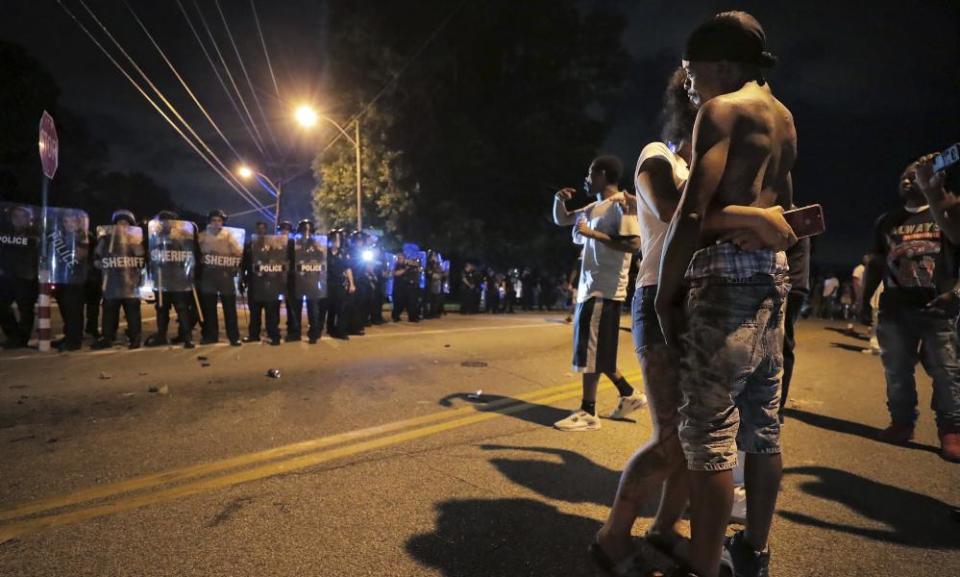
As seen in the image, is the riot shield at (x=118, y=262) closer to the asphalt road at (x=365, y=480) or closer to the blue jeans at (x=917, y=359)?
the asphalt road at (x=365, y=480)

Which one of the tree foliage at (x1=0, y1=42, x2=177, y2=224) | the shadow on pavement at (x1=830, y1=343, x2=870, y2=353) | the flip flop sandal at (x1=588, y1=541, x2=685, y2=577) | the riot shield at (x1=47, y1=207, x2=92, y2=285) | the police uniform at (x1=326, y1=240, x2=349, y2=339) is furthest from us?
the tree foliage at (x1=0, y1=42, x2=177, y2=224)

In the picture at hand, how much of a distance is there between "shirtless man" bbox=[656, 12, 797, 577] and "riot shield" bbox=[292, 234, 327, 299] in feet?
25.7

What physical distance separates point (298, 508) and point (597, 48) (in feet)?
83.6

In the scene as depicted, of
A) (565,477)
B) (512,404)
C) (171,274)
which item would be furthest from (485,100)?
(565,477)

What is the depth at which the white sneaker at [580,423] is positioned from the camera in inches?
160

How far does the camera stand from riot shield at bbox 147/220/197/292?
764 cm

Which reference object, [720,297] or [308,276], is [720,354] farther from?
[308,276]

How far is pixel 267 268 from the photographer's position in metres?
8.52

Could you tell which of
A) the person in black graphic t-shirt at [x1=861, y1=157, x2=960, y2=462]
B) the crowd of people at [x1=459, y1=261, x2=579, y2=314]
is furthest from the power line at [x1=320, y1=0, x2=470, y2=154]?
the person in black graphic t-shirt at [x1=861, y1=157, x2=960, y2=462]

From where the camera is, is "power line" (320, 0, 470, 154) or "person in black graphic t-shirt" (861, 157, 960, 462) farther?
"power line" (320, 0, 470, 154)

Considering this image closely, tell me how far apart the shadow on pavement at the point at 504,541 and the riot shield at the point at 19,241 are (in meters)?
7.56

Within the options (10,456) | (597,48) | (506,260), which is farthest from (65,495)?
(597,48)

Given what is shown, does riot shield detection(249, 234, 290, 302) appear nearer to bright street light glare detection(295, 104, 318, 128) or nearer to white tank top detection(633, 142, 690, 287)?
white tank top detection(633, 142, 690, 287)

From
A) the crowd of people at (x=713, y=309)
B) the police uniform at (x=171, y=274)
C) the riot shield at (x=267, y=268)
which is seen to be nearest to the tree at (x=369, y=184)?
the riot shield at (x=267, y=268)
